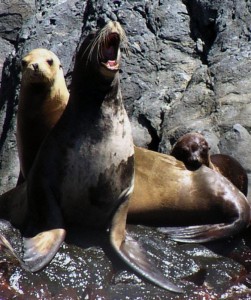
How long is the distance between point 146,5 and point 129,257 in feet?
16.8

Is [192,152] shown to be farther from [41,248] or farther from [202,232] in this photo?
[41,248]

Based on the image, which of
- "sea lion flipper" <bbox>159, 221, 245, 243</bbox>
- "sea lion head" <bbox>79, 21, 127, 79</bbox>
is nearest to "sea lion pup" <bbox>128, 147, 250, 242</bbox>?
"sea lion flipper" <bbox>159, 221, 245, 243</bbox>

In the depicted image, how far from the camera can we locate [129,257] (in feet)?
21.7

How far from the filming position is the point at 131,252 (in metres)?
6.69

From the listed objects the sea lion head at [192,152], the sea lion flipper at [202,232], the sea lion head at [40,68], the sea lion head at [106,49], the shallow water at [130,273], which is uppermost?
the sea lion head at [106,49]

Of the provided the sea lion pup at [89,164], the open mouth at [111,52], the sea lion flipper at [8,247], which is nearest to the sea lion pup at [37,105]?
the sea lion pup at [89,164]

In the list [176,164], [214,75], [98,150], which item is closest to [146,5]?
[214,75]

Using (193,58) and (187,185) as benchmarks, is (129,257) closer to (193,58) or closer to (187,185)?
(187,185)

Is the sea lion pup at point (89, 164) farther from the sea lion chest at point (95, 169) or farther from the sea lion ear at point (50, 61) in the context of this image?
the sea lion ear at point (50, 61)

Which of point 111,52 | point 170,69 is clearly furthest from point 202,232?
point 170,69

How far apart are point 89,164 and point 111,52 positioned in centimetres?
79

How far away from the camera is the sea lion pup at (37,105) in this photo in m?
7.80

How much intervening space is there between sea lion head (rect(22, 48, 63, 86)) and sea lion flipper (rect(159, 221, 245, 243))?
155 cm

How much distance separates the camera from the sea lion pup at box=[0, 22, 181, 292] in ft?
22.1
